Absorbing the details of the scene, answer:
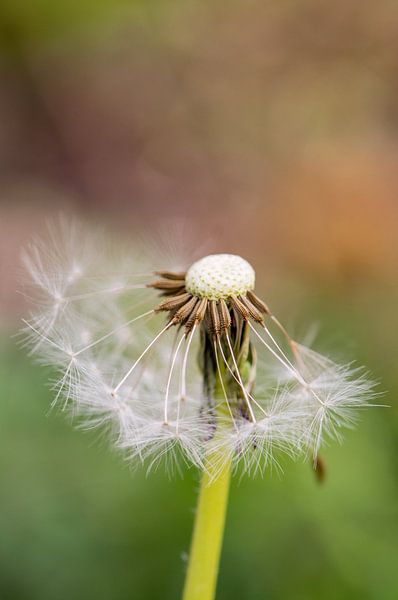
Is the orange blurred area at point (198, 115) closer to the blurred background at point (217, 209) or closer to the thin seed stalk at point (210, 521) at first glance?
the blurred background at point (217, 209)

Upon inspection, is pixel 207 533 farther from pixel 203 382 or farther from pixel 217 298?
pixel 217 298

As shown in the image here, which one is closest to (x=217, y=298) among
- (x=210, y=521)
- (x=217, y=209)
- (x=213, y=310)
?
(x=213, y=310)

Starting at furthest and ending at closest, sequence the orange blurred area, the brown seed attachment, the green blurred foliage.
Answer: the orange blurred area
the green blurred foliage
the brown seed attachment

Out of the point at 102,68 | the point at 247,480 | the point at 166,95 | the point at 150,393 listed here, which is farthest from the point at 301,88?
the point at 150,393

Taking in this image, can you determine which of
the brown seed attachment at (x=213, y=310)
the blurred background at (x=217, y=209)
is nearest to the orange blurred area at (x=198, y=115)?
the blurred background at (x=217, y=209)

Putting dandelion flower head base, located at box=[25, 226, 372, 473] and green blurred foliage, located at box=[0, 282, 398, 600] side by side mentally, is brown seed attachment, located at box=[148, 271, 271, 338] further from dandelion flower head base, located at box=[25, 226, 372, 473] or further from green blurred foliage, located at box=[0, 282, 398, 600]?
green blurred foliage, located at box=[0, 282, 398, 600]

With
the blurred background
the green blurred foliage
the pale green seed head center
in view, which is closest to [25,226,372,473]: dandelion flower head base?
the pale green seed head center
